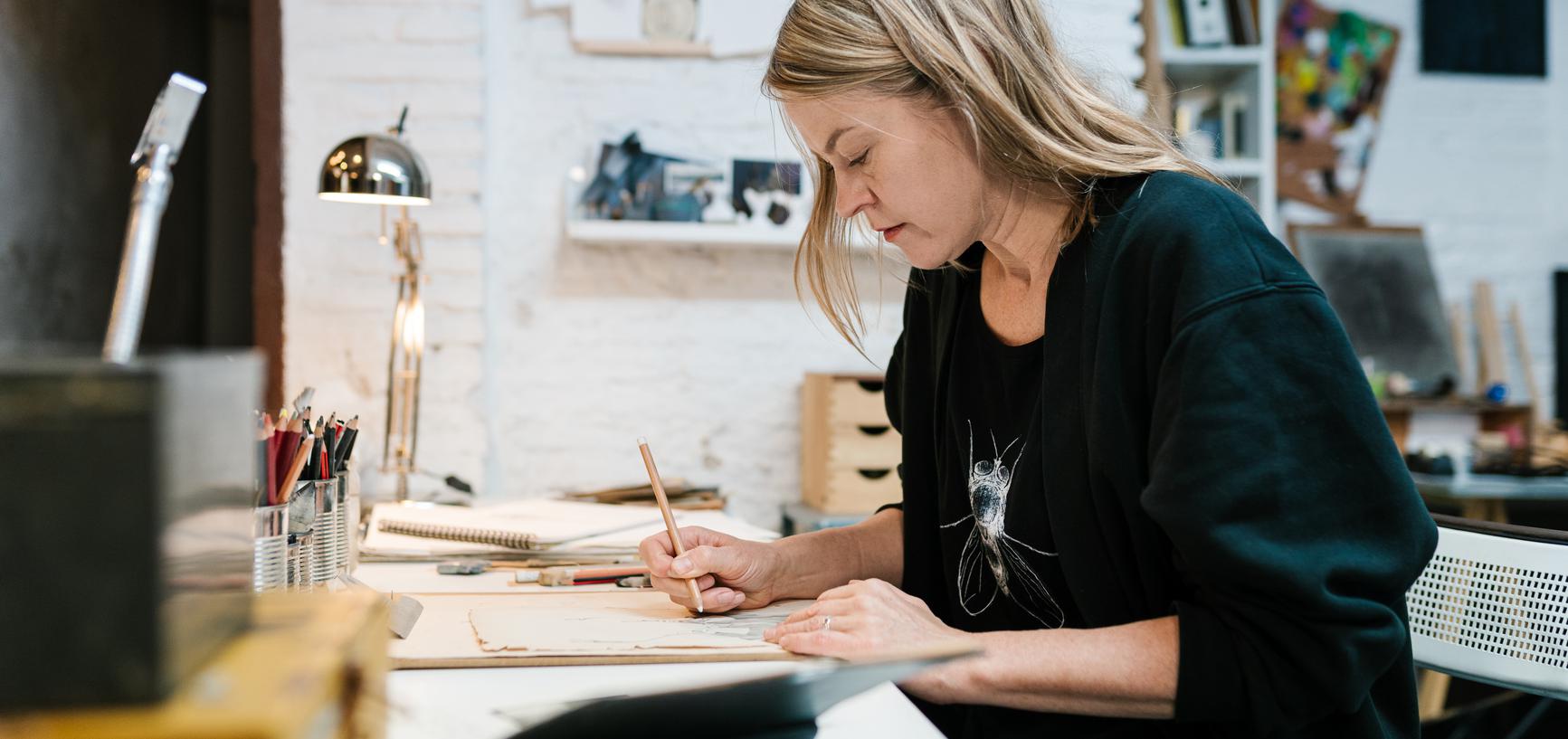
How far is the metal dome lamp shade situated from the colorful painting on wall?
Answer: 109 inches

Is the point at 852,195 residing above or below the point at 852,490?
above

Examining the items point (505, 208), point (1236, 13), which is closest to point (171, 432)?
point (505, 208)

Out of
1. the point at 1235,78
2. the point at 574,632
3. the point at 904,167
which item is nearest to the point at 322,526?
the point at 574,632

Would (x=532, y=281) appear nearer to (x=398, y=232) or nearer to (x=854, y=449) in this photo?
(x=398, y=232)

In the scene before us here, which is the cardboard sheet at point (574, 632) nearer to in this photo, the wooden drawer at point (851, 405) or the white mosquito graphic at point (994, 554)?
the white mosquito graphic at point (994, 554)

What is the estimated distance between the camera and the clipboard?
0.65 metres

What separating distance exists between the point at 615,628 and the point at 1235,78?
3.10 m

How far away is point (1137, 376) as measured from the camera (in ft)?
3.19

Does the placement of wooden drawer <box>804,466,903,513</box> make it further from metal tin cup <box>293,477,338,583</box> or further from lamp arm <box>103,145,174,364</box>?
lamp arm <box>103,145,174,364</box>

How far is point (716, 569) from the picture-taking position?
1168 millimetres

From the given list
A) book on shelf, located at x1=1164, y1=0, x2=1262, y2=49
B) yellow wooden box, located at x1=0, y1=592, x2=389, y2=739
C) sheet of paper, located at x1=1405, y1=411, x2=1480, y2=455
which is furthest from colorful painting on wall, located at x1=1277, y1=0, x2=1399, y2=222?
yellow wooden box, located at x1=0, y1=592, x2=389, y2=739

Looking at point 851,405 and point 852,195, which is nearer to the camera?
point 852,195

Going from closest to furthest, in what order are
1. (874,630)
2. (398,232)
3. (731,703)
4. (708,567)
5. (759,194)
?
(731,703), (874,630), (708,567), (398,232), (759,194)

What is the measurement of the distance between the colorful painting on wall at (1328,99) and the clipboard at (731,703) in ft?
11.6
